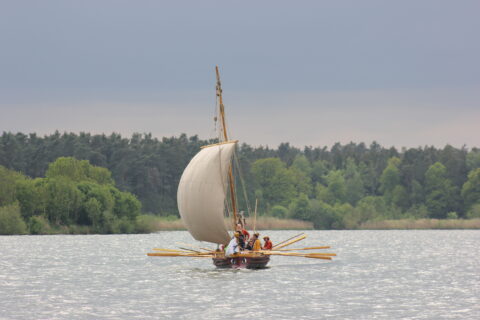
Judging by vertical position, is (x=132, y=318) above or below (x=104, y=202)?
below

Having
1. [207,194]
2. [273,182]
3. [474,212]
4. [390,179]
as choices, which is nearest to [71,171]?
[273,182]

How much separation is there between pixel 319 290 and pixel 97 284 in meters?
10.9

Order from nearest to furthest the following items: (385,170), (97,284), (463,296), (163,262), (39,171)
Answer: (463,296)
(97,284)
(163,262)
(39,171)
(385,170)

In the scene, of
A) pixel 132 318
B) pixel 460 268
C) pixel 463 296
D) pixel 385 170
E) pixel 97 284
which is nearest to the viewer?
pixel 132 318

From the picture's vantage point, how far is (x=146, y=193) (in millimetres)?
166500

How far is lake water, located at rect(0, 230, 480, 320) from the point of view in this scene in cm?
3416

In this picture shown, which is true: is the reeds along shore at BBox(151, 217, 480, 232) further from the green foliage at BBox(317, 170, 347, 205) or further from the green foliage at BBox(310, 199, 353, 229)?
the green foliage at BBox(317, 170, 347, 205)

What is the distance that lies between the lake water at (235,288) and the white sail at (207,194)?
7.73 feet

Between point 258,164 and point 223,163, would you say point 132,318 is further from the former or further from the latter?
point 258,164

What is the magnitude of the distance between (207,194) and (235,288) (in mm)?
9332

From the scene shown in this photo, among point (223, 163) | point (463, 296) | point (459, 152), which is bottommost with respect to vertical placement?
point (463, 296)

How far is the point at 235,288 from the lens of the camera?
139 ft

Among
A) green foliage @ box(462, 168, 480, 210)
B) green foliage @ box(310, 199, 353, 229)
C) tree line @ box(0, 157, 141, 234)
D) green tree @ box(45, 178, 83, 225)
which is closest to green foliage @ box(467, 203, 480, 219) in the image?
green foliage @ box(462, 168, 480, 210)

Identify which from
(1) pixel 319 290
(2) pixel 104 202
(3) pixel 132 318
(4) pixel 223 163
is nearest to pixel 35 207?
(2) pixel 104 202
